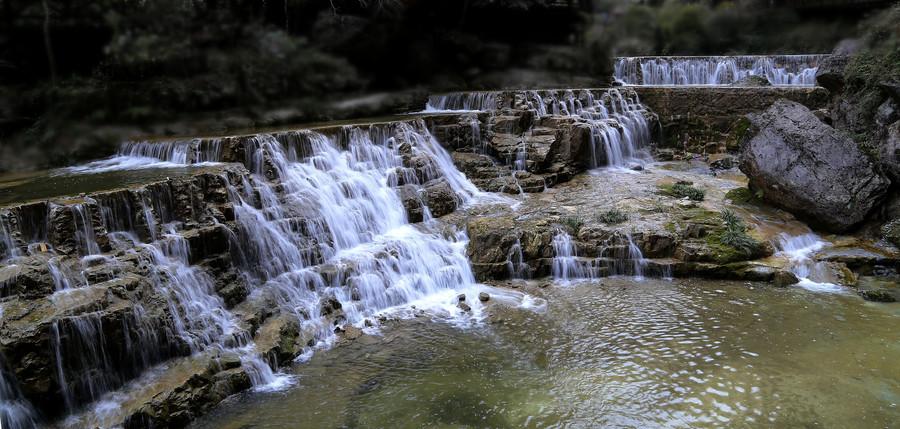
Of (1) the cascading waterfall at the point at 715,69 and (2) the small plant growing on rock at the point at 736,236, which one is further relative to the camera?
(1) the cascading waterfall at the point at 715,69

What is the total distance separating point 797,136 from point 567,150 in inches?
207

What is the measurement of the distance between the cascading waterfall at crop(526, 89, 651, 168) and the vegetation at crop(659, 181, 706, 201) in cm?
300

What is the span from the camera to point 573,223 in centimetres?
1062

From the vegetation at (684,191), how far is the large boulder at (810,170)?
3.69 feet

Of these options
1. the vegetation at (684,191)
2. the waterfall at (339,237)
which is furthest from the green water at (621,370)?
the vegetation at (684,191)

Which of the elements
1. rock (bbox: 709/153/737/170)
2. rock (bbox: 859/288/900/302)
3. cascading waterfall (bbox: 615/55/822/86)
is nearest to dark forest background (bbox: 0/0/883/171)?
cascading waterfall (bbox: 615/55/822/86)

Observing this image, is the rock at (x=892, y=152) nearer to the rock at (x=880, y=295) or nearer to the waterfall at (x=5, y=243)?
the rock at (x=880, y=295)

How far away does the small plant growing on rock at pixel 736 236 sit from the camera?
32.3ft

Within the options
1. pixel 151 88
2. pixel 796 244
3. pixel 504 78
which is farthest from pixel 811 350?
pixel 504 78

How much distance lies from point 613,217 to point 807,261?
3.39 m

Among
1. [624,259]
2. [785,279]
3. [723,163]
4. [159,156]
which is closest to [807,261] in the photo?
[785,279]

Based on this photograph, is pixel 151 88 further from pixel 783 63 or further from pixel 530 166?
pixel 783 63

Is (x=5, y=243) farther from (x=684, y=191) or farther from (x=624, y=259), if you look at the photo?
(x=684, y=191)

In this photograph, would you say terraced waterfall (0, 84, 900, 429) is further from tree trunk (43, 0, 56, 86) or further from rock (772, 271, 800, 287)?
tree trunk (43, 0, 56, 86)
